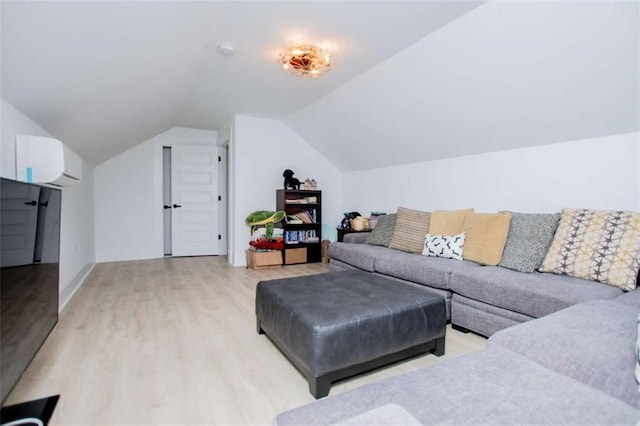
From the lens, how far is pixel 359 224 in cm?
466

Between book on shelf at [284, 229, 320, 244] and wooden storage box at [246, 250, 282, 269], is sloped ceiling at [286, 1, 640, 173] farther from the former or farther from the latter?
wooden storage box at [246, 250, 282, 269]

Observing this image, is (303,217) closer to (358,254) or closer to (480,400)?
(358,254)

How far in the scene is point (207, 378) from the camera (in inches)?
68.2

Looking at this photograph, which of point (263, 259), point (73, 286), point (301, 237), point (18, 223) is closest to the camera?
point (18, 223)

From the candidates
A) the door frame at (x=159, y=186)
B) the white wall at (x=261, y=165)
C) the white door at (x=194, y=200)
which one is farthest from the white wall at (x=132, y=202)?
the white wall at (x=261, y=165)

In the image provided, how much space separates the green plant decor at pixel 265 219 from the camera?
4703mm

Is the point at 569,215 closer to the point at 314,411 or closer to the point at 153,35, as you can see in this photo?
the point at 314,411

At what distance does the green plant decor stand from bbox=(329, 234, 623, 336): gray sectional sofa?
86.5 inches

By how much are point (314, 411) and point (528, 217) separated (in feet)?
8.41

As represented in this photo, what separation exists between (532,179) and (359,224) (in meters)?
2.28

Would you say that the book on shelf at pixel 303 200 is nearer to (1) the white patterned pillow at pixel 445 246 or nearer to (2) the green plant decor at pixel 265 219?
(2) the green plant decor at pixel 265 219

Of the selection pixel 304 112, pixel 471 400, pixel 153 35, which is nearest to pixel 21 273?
pixel 153 35

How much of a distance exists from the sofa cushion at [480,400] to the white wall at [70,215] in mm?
2082

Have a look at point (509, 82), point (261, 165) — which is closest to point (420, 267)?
point (509, 82)
